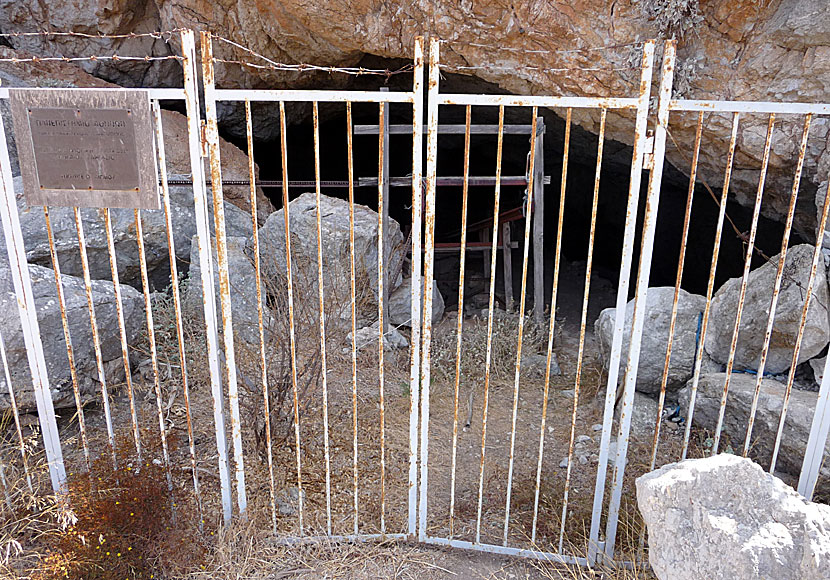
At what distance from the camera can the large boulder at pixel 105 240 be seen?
17.7ft

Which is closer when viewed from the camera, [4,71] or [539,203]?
[539,203]

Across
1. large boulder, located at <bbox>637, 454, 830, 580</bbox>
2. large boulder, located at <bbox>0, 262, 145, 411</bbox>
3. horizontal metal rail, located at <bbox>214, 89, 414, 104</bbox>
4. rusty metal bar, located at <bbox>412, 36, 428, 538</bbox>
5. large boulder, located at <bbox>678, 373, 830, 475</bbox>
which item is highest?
horizontal metal rail, located at <bbox>214, 89, 414, 104</bbox>

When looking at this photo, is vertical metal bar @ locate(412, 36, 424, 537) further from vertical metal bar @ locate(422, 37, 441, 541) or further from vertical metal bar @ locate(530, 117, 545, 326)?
vertical metal bar @ locate(530, 117, 545, 326)

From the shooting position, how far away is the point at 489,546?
3.16 meters

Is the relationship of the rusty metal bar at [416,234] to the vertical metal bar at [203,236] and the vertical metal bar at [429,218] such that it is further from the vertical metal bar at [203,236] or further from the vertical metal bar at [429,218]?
the vertical metal bar at [203,236]

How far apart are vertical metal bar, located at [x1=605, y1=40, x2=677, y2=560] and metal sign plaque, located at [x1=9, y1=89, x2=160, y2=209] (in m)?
2.15

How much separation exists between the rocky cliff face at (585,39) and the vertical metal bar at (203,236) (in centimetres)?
234

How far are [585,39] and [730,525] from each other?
4357mm

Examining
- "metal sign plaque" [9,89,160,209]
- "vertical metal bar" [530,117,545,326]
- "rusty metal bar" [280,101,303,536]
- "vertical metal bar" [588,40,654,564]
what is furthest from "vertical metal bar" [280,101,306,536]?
"vertical metal bar" [530,117,545,326]

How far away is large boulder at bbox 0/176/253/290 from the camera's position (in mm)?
5391

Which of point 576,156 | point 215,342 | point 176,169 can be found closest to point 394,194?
point 576,156

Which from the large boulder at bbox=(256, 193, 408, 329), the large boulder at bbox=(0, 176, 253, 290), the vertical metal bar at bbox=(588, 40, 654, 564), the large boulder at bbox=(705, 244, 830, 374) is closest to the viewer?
the vertical metal bar at bbox=(588, 40, 654, 564)

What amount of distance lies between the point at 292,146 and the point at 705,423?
337 inches

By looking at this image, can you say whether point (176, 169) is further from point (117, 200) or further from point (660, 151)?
point (660, 151)
